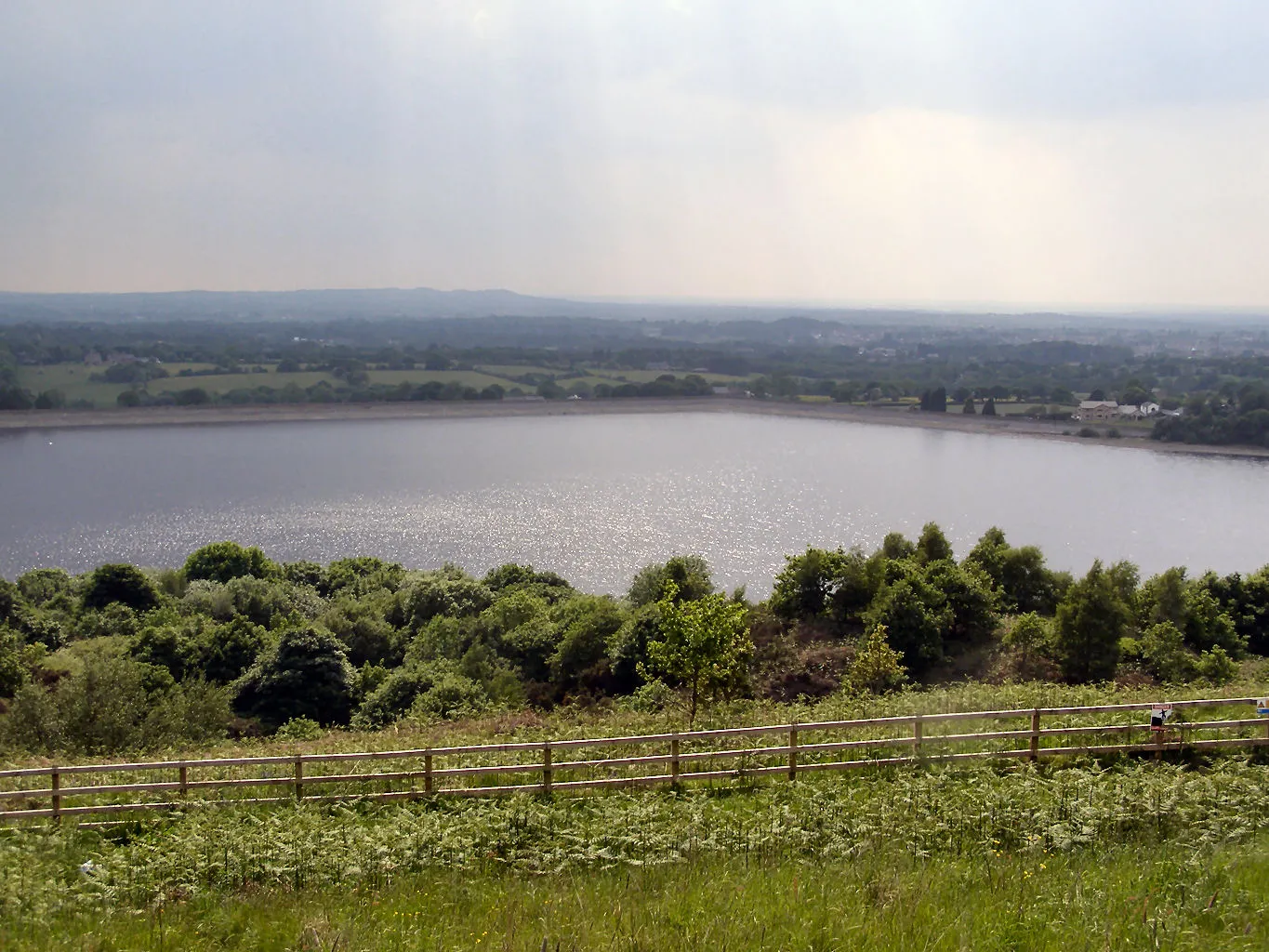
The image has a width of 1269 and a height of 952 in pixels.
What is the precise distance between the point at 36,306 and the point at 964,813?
21666cm

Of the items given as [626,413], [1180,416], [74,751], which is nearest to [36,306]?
[626,413]

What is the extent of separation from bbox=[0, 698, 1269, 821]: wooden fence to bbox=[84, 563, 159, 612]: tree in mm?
15381

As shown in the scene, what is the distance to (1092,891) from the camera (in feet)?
16.5

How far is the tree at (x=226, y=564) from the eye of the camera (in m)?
25.7

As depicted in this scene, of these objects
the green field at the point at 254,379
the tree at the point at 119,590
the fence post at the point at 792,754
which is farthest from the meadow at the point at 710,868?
the green field at the point at 254,379

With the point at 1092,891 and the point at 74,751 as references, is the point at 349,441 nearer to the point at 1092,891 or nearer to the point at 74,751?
the point at 74,751

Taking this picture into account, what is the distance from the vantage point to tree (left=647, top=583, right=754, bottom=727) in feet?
33.3

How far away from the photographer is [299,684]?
14.5 meters

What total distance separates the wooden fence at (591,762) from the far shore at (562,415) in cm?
5231

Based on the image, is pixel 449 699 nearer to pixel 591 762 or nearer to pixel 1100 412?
pixel 591 762

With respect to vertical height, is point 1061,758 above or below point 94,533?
above

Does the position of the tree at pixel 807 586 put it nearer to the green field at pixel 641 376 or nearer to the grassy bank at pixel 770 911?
the grassy bank at pixel 770 911

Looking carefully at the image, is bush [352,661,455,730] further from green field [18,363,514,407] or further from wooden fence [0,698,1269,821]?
green field [18,363,514,407]

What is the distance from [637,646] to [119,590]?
45.0 feet
